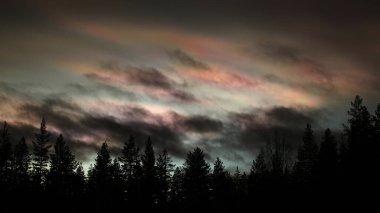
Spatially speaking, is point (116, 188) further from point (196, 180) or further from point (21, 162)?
point (21, 162)

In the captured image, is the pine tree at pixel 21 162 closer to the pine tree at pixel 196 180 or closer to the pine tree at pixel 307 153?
the pine tree at pixel 196 180

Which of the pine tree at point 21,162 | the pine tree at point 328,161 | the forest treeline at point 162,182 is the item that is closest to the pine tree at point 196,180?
the forest treeline at point 162,182

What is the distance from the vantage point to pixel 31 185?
9038 centimetres

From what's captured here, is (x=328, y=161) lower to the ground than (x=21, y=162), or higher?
lower

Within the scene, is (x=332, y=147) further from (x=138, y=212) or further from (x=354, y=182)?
(x=138, y=212)

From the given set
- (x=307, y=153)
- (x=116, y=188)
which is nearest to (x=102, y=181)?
(x=116, y=188)

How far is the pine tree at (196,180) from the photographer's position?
86375 millimetres

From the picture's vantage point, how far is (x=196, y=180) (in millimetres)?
87000

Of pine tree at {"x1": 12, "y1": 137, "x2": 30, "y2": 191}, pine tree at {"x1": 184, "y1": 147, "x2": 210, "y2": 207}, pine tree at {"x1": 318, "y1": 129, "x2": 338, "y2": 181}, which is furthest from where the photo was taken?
pine tree at {"x1": 12, "y1": 137, "x2": 30, "y2": 191}

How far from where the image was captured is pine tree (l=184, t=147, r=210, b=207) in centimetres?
8638

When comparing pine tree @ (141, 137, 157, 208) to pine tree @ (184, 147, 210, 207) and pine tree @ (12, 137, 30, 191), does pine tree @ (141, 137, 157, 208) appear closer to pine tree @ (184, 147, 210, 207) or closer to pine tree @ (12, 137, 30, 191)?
pine tree @ (184, 147, 210, 207)

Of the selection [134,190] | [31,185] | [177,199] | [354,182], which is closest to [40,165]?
[31,185]

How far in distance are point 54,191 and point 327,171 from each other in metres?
45.5

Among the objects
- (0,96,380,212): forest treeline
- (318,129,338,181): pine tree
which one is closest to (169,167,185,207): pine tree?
(0,96,380,212): forest treeline
